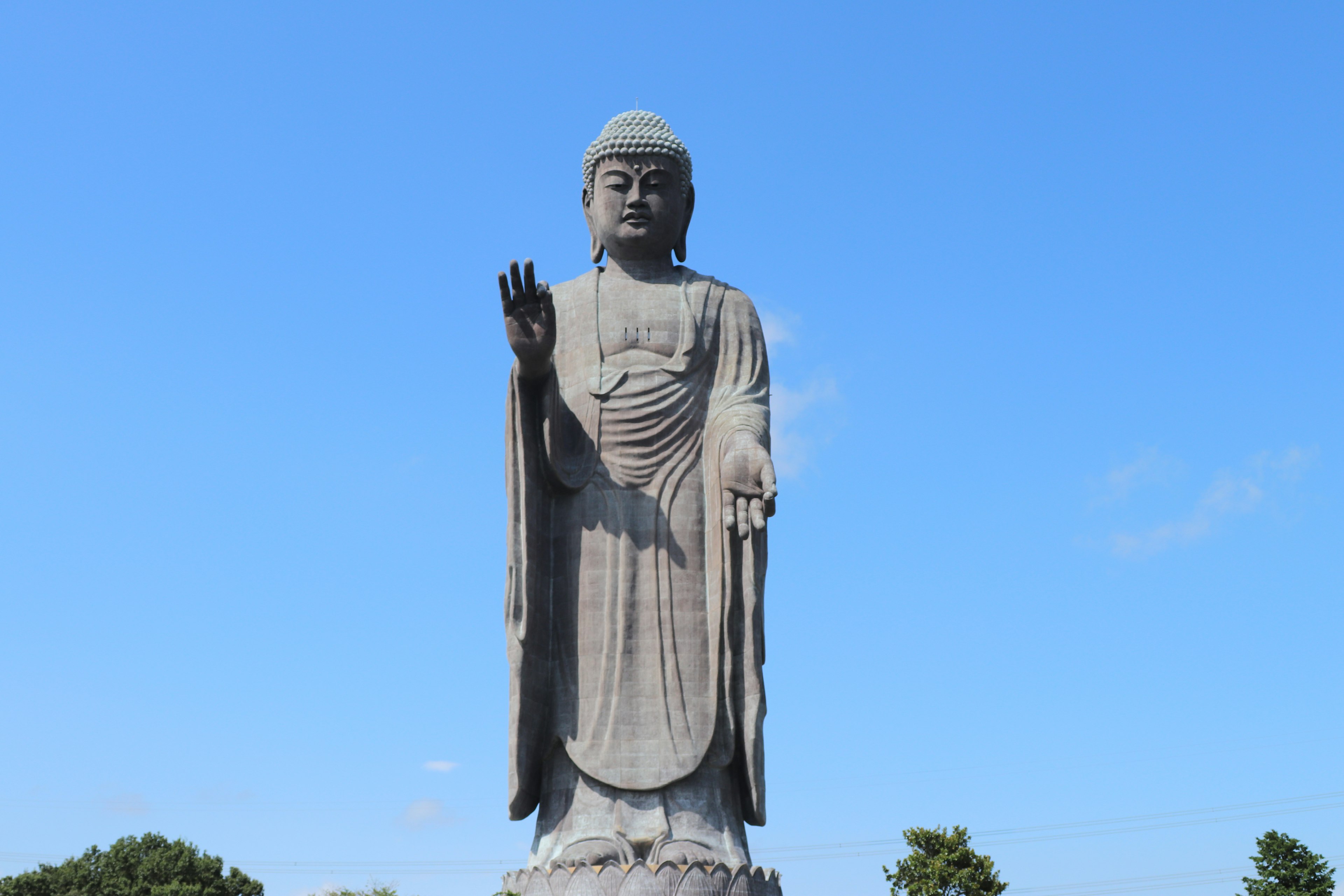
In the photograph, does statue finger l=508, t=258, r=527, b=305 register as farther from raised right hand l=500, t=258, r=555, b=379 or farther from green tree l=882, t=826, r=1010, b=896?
green tree l=882, t=826, r=1010, b=896

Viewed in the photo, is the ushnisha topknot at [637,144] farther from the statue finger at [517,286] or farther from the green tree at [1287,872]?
the green tree at [1287,872]

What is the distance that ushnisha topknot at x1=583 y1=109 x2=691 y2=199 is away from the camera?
14461 mm

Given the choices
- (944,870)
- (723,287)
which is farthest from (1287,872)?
(723,287)

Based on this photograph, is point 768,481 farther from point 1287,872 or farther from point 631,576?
point 1287,872

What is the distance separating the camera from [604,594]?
44.6 feet

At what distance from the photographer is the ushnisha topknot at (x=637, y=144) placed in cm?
1446

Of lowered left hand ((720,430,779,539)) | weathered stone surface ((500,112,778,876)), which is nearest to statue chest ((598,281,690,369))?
weathered stone surface ((500,112,778,876))

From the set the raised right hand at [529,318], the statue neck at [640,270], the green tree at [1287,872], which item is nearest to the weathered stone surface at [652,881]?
the raised right hand at [529,318]

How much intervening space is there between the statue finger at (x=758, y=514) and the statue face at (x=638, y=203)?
10.7 ft

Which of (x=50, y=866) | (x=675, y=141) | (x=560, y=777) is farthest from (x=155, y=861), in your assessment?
(x=675, y=141)

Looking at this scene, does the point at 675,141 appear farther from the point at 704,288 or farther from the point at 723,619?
the point at 723,619

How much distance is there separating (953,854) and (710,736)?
36.6 ft

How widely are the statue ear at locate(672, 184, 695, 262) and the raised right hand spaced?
2451 mm

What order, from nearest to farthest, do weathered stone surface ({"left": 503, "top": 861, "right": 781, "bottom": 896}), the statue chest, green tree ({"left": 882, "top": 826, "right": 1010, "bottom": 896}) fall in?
weathered stone surface ({"left": 503, "top": 861, "right": 781, "bottom": 896}) → the statue chest → green tree ({"left": 882, "top": 826, "right": 1010, "bottom": 896})
